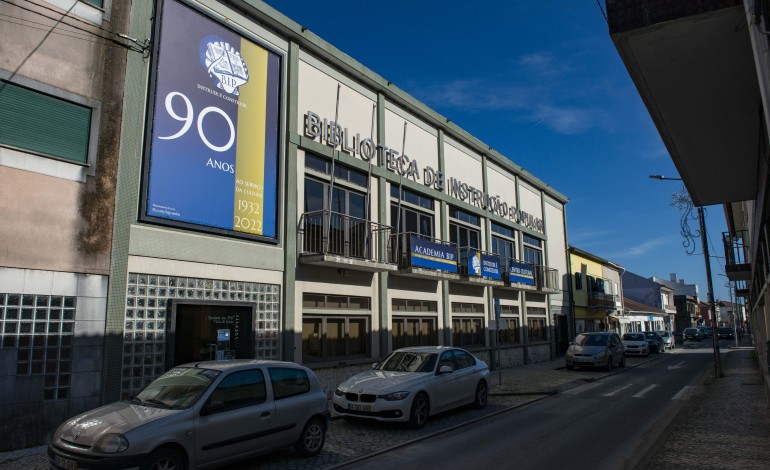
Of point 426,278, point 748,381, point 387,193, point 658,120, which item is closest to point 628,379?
point 748,381

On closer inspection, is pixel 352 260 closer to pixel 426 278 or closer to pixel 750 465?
pixel 426 278

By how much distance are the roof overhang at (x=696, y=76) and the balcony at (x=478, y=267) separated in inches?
464

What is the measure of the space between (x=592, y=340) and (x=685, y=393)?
26.3 feet

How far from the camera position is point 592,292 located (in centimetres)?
3659

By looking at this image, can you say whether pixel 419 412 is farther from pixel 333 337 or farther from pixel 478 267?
pixel 478 267

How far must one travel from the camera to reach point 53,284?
356 inches

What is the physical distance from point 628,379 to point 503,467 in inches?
547

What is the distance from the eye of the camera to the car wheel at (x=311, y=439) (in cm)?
802

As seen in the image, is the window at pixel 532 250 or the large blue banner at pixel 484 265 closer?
the large blue banner at pixel 484 265

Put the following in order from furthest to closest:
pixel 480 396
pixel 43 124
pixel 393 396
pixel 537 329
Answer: pixel 537 329 < pixel 480 396 < pixel 393 396 < pixel 43 124

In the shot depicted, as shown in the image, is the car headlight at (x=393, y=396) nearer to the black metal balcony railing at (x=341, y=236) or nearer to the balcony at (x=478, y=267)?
the black metal balcony railing at (x=341, y=236)

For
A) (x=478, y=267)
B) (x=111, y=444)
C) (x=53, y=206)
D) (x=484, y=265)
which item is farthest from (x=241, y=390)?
(x=484, y=265)

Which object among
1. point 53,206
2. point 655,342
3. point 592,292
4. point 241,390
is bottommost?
point 655,342

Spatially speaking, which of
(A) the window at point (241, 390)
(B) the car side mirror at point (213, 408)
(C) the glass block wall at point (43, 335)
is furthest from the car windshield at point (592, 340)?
(C) the glass block wall at point (43, 335)
